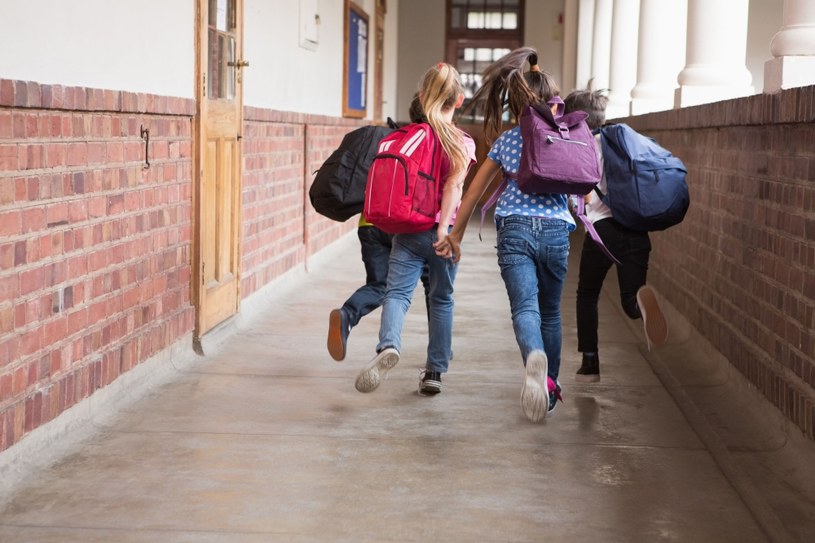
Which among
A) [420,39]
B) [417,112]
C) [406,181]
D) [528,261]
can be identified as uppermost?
[420,39]

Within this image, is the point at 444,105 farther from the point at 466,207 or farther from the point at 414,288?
the point at 414,288

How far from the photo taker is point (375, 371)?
14.5 ft

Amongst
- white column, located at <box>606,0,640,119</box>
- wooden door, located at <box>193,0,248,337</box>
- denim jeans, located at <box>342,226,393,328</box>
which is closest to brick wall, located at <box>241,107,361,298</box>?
wooden door, located at <box>193,0,248,337</box>

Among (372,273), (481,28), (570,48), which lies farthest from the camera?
(481,28)

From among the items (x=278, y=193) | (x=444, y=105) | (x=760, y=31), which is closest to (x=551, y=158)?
(x=444, y=105)

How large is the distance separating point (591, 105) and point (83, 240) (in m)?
1.92

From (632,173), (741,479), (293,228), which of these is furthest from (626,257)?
(293,228)

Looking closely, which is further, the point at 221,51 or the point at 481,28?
the point at 481,28

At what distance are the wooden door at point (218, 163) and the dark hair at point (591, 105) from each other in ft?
5.56

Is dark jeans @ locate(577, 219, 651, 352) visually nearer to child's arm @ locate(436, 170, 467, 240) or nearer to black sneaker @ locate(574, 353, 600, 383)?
black sneaker @ locate(574, 353, 600, 383)

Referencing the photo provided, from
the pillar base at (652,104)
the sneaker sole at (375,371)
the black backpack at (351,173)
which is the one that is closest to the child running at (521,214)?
the sneaker sole at (375,371)

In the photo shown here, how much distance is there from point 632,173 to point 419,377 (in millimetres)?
1203

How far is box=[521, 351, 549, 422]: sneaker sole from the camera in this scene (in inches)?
157

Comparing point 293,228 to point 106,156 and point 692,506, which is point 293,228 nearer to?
point 106,156
